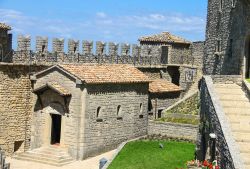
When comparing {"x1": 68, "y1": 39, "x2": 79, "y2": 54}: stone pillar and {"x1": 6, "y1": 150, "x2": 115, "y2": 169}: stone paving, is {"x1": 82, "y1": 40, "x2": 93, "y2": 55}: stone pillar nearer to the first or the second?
{"x1": 68, "y1": 39, "x2": 79, "y2": 54}: stone pillar

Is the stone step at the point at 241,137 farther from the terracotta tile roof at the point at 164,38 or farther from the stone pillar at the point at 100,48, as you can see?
the terracotta tile roof at the point at 164,38

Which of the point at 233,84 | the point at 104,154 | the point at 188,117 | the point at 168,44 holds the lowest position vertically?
the point at 104,154

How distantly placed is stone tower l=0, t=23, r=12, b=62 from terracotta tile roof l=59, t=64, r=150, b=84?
400 centimetres

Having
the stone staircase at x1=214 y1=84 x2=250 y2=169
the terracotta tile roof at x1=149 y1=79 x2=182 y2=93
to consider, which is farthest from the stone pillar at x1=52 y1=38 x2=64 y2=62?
the stone staircase at x1=214 y1=84 x2=250 y2=169

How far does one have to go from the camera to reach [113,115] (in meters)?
27.9

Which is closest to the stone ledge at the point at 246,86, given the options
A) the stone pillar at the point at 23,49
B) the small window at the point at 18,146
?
the stone pillar at the point at 23,49

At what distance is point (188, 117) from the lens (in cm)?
3067

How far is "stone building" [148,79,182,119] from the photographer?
3269cm

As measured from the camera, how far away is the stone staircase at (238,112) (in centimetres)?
1495

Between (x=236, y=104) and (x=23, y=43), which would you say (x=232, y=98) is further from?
(x=23, y=43)

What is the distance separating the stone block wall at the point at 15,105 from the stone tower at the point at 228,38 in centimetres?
974

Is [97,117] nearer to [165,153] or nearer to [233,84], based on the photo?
[165,153]

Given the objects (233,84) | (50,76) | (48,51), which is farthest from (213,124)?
(48,51)

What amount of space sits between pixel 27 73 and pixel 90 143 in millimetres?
5362
